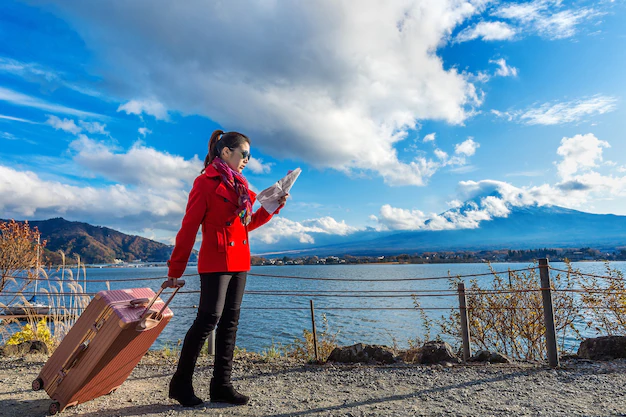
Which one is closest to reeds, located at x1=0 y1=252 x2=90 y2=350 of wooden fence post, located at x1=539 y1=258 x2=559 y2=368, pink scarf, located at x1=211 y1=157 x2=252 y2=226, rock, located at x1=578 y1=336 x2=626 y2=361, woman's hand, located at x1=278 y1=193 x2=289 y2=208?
pink scarf, located at x1=211 y1=157 x2=252 y2=226

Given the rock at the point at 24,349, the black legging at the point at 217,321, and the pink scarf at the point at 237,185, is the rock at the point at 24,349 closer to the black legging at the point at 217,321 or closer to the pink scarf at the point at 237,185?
the black legging at the point at 217,321

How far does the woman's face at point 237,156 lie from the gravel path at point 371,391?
6.41 ft

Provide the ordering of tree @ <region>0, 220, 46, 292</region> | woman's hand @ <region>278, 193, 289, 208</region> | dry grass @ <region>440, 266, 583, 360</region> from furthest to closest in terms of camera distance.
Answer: tree @ <region>0, 220, 46, 292</region> < dry grass @ <region>440, 266, 583, 360</region> < woman's hand @ <region>278, 193, 289, 208</region>

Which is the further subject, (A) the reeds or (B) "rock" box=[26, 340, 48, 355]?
(A) the reeds

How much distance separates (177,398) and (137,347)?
509 mm

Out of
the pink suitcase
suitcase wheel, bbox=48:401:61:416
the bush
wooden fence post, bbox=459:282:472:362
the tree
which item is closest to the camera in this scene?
the pink suitcase

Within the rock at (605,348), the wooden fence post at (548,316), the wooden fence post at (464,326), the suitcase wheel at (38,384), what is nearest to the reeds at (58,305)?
the suitcase wheel at (38,384)

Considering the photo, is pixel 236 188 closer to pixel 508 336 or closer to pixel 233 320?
pixel 233 320

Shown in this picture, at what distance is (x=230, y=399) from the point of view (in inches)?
127

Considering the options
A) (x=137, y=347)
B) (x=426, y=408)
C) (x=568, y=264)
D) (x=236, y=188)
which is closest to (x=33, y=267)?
(x=137, y=347)

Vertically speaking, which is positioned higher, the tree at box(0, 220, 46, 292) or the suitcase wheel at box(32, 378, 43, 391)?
the tree at box(0, 220, 46, 292)

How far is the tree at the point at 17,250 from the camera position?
746 cm

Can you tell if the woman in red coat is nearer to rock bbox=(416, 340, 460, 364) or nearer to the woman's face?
the woman's face

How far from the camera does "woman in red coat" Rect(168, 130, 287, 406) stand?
9.84 ft
